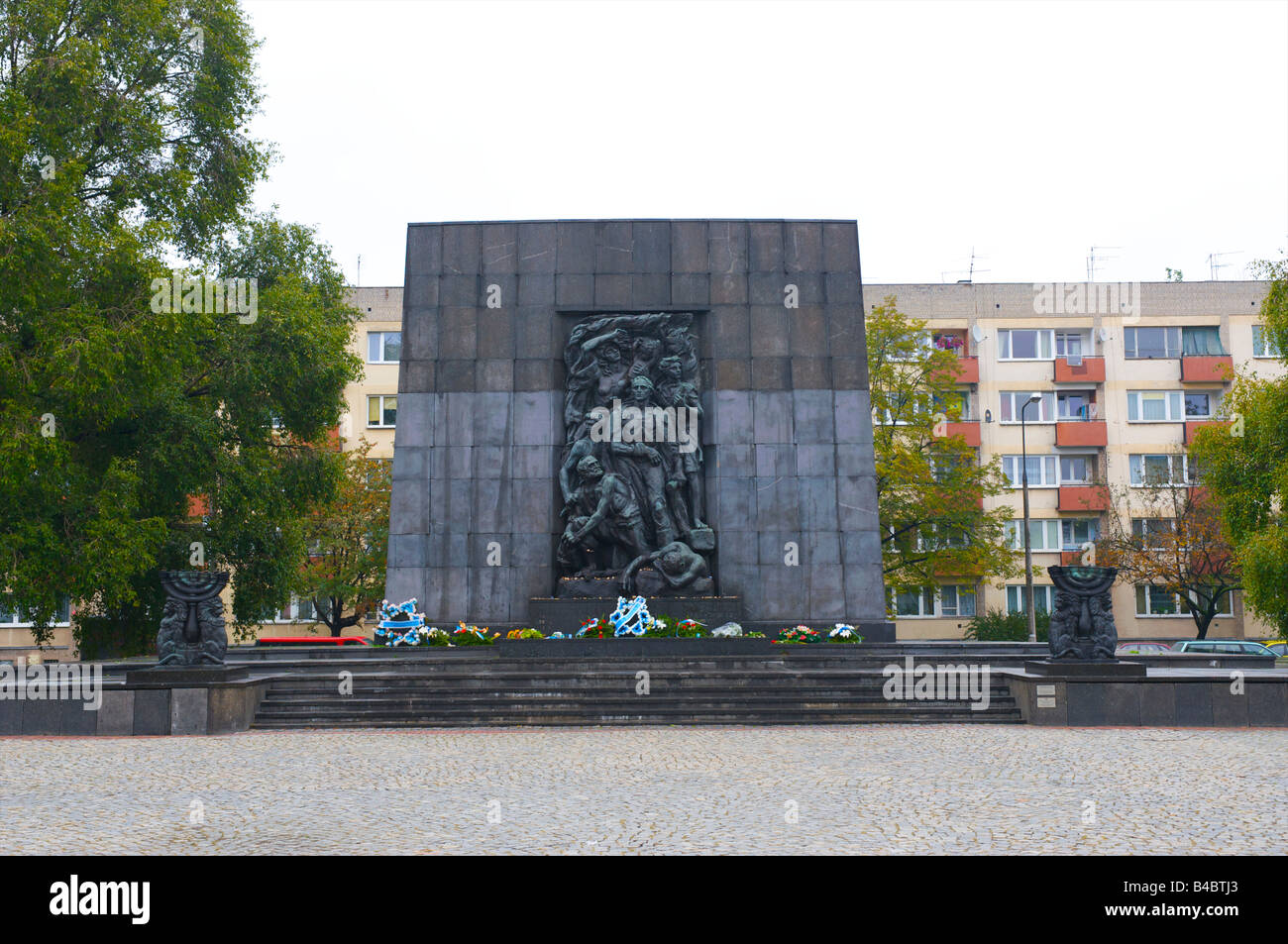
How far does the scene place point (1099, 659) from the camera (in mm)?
17328

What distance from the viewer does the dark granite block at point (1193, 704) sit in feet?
55.3

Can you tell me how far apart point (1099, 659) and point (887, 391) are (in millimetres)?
25100

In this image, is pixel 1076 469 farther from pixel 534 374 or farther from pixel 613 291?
pixel 534 374

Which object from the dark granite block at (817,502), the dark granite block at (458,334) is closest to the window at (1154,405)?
the dark granite block at (817,502)

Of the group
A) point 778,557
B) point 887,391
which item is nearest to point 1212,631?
point 887,391

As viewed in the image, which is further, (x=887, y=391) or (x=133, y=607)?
(x=887, y=391)

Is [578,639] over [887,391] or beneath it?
beneath

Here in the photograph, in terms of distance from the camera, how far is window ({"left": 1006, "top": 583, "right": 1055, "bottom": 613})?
5025 cm

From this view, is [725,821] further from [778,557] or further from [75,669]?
[778,557]

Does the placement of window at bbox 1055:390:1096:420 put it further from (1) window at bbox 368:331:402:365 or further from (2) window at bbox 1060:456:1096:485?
(1) window at bbox 368:331:402:365

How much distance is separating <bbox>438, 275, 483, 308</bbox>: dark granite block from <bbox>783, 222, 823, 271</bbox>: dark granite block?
6.33m

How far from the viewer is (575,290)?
86.7 feet

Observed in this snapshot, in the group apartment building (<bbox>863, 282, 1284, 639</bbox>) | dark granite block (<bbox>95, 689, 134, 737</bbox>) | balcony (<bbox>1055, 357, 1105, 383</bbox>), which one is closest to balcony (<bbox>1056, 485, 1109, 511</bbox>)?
apartment building (<bbox>863, 282, 1284, 639</bbox>)

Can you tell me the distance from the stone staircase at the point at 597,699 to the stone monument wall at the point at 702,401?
562cm
